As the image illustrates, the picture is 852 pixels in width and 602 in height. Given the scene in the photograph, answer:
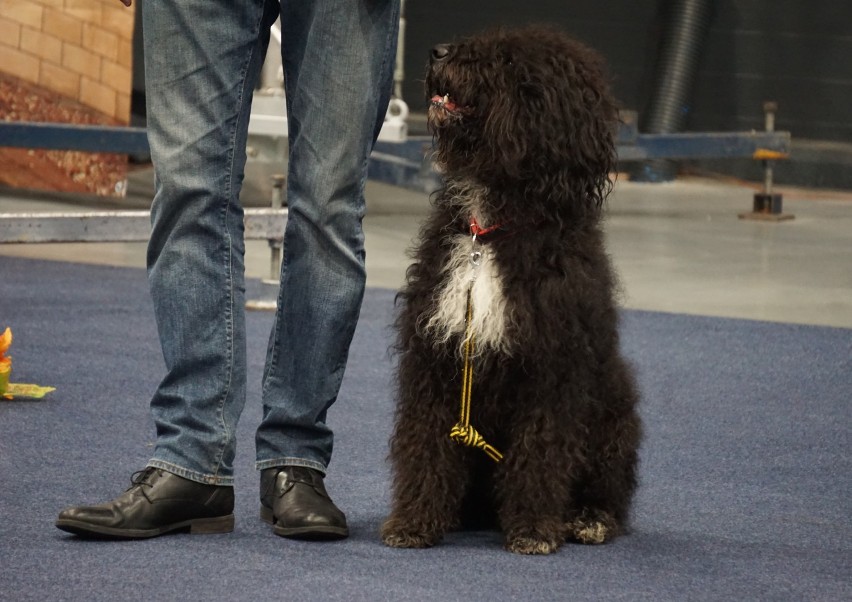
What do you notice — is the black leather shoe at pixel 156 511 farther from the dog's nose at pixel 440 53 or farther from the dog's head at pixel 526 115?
the dog's nose at pixel 440 53

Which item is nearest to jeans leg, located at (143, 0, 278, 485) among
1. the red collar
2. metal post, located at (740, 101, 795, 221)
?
the red collar

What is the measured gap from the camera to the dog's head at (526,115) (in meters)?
2.17

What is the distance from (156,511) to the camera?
2.23 m

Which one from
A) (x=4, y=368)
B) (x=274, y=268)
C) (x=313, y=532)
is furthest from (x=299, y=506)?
(x=274, y=268)

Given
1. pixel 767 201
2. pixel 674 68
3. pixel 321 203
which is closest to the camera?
pixel 321 203

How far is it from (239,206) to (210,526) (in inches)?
20.7

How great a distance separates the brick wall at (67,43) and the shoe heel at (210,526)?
5.79 meters

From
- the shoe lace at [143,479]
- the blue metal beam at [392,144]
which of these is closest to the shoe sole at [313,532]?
the shoe lace at [143,479]

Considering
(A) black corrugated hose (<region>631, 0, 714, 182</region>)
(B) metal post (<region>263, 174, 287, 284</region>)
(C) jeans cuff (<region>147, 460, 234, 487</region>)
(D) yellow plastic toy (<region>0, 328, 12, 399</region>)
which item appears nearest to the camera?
(C) jeans cuff (<region>147, 460, 234, 487</region>)

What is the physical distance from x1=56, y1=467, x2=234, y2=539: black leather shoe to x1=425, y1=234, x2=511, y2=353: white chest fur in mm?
457

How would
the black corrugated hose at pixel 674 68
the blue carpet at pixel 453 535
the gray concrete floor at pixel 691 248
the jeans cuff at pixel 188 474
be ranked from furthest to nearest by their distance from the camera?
the black corrugated hose at pixel 674 68 → the gray concrete floor at pixel 691 248 → the jeans cuff at pixel 188 474 → the blue carpet at pixel 453 535

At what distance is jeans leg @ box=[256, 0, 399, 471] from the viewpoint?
2236mm

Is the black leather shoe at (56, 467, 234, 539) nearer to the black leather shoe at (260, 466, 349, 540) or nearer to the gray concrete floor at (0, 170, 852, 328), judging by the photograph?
the black leather shoe at (260, 466, 349, 540)

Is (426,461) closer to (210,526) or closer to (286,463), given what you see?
(286,463)
